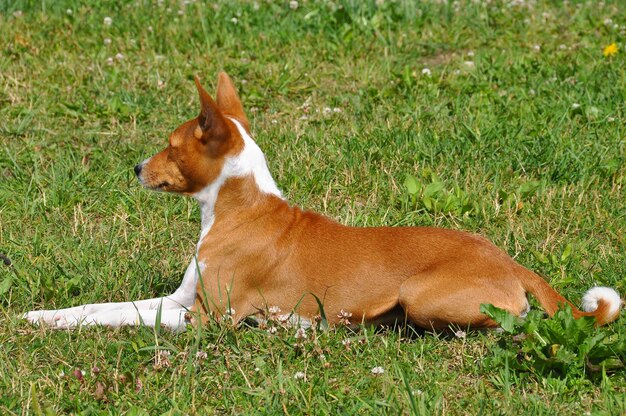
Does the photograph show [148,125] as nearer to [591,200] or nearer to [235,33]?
[235,33]

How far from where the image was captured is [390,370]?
Answer: 4625 mm

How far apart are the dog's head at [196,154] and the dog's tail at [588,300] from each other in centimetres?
162

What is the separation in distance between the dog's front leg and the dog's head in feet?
1.42

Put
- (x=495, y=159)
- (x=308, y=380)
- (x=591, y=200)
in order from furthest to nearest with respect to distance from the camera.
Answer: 1. (x=495, y=159)
2. (x=591, y=200)
3. (x=308, y=380)

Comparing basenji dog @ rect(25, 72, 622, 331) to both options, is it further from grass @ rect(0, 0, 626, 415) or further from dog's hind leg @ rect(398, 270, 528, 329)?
grass @ rect(0, 0, 626, 415)

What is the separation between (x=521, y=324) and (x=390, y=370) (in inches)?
25.8

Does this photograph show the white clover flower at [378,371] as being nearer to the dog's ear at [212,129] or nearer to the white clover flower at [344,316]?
the white clover flower at [344,316]

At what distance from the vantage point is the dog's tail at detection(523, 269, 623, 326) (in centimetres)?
486

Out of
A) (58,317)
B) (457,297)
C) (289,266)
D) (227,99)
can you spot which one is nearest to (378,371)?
(457,297)

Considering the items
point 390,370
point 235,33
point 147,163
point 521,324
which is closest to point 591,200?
point 521,324

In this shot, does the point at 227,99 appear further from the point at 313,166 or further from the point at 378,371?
the point at 378,371

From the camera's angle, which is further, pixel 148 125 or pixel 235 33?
pixel 235 33

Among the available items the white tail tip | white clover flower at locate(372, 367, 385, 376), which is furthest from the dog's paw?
the white tail tip

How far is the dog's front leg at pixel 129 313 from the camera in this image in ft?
16.7
